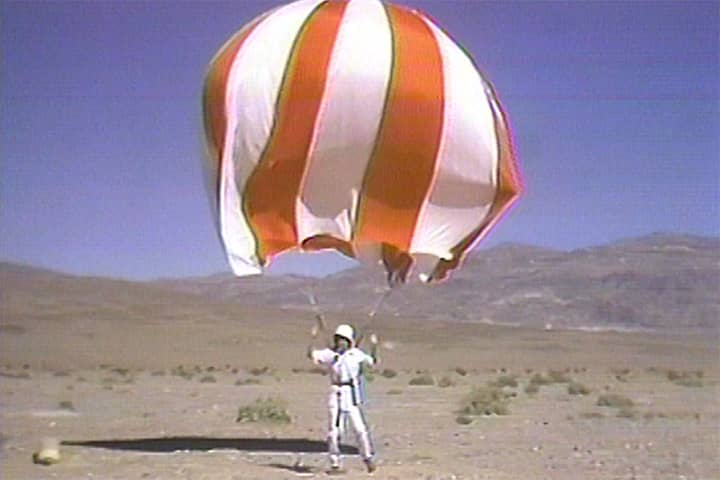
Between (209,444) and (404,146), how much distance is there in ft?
18.5

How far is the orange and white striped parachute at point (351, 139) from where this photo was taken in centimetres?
1220

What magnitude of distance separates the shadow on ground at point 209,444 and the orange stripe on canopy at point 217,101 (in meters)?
4.01

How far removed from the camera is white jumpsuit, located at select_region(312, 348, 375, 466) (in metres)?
13.0

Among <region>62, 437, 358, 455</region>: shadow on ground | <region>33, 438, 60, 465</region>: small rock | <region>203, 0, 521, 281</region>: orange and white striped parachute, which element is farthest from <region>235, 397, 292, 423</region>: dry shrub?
<region>203, 0, 521, 281</region>: orange and white striped parachute

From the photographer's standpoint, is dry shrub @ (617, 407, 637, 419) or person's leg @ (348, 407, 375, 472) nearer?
person's leg @ (348, 407, 375, 472)

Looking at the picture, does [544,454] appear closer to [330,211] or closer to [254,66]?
[330,211]

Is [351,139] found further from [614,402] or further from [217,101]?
[614,402]

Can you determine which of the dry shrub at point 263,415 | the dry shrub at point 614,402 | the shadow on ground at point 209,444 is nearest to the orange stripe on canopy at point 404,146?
the shadow on ground at point 209,444

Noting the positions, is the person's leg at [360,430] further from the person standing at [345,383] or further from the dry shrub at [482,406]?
the dry shrub at [482,406]

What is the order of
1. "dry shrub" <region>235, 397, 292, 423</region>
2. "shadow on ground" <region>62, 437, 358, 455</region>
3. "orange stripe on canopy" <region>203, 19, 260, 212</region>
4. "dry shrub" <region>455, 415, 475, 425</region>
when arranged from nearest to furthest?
"orange stripe on canopy" <region>203, 19, 260, 212</region> → "shadow on ground" <region>62, 437, 358, 455</region> → "dry shrub" <region>235, 397, 292, 423</region> → "dry shrub" <region>455, 415, 475, 425</region>

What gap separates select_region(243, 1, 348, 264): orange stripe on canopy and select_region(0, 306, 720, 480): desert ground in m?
2.35

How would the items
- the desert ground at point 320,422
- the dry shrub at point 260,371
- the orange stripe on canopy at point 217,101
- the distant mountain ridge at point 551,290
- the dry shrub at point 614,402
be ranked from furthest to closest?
the distant mountain ridge at point 551,290
the dry shrub at point 260,371
the dry shrub at point 614,402
the desert ground at point 320,422
the orange stripe on canopy at point 217,101

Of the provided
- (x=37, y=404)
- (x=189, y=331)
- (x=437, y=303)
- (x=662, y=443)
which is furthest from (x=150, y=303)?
(x=662, y=443)

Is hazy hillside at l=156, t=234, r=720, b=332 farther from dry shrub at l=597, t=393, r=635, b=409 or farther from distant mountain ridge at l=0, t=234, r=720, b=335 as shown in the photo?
dry shrub at l=597, t=393, r=635, b=409
